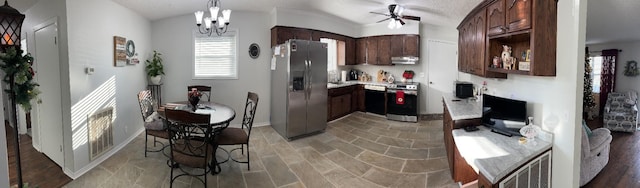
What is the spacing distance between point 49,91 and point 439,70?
6.34m

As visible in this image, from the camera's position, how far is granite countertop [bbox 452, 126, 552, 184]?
1698 millimetres

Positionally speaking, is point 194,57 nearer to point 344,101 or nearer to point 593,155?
point 344,101

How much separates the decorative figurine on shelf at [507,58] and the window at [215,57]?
4.05 m

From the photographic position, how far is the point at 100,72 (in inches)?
133

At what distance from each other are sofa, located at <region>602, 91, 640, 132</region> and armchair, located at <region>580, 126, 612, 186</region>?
10.4 feet

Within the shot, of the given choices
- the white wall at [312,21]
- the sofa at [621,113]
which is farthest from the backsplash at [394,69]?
the sofa at [621,113]

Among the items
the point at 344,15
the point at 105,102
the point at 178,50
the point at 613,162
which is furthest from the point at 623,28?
the point at 105,102

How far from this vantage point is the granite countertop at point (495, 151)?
5.57ft

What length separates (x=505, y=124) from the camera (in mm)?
2484

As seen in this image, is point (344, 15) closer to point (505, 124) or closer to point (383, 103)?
point (383, 103)

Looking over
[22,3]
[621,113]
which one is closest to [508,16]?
[22,3]

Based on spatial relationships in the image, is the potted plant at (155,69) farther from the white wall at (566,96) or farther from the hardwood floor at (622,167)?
the hardwood floor at (622,167)

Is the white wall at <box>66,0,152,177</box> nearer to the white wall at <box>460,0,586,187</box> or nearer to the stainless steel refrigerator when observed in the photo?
the stainless steel refrigerator

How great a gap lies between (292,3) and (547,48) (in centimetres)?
353
